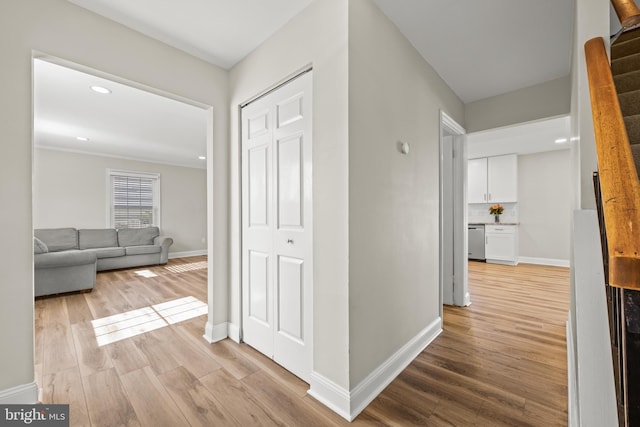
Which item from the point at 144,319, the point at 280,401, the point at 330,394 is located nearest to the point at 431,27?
the point at 330,394

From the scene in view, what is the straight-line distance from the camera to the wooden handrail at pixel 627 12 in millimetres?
963

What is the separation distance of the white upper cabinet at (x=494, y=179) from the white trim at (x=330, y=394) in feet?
19.9

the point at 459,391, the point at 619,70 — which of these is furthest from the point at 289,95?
the point at 459,391

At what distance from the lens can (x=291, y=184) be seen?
193cm

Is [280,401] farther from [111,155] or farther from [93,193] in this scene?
[111,155]

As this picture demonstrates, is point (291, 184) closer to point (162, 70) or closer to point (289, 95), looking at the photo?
point (289, 95)

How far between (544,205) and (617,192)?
7.08m

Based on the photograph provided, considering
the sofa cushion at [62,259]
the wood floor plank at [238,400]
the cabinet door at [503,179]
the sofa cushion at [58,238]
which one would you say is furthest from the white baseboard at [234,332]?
the cabinet door at [503,179]

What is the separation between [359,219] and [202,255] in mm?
7403

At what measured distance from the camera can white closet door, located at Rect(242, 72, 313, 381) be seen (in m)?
1.82

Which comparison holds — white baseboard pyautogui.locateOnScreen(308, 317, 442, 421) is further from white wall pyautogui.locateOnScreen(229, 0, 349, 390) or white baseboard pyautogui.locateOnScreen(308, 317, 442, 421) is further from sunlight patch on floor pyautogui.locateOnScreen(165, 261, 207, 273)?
sunlight patch on floor pyautogui.locateOnScreen(165, 261, 207, 273)

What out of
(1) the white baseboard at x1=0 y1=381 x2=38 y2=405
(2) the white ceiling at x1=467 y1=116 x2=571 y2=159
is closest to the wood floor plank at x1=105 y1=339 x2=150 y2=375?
(1) the white baseboard at x1=0 y1=381 x2=38 y2=405

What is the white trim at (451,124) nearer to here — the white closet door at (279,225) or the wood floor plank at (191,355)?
the white closet door at (279,225)

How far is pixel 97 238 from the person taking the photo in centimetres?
559
